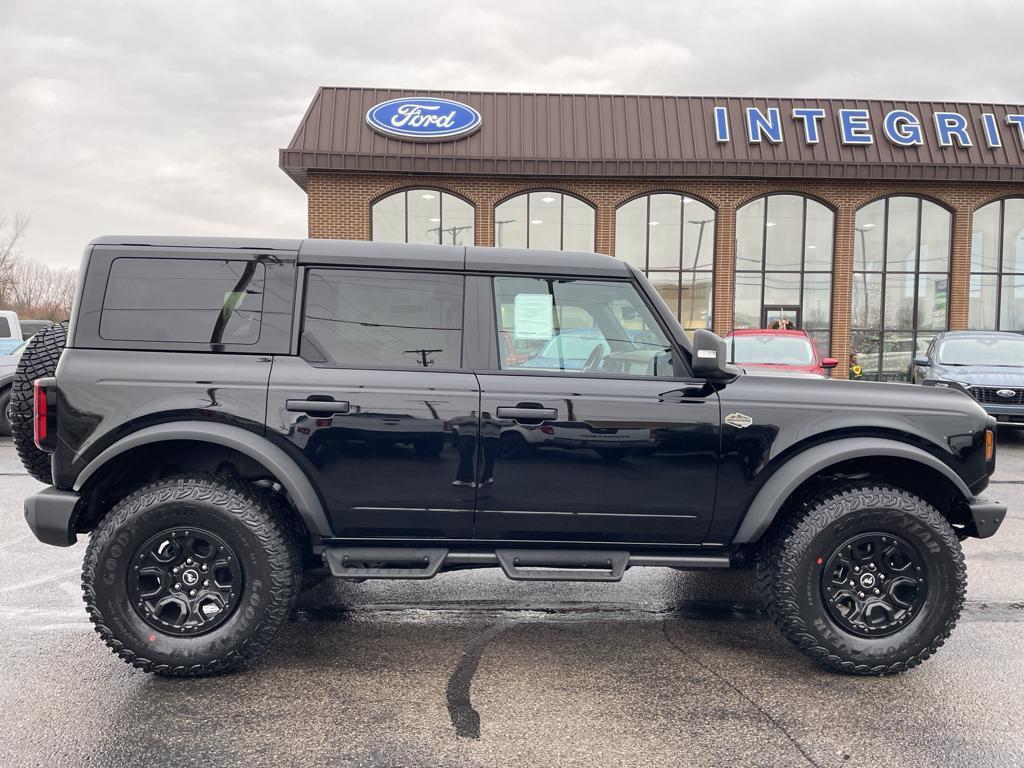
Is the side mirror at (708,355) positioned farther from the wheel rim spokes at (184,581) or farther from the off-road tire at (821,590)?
the wheel rim spokes at (184,581)

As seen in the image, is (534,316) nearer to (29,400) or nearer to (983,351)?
(29,400)

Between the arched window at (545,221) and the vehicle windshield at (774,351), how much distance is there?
405 inches

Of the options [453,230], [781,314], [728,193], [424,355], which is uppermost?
[728,193]

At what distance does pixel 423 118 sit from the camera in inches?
799

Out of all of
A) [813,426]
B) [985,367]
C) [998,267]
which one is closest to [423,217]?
[985,367]

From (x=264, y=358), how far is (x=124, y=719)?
1563 millimetres

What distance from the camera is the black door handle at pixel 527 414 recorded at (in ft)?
11.0

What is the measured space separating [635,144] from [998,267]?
11.6 m

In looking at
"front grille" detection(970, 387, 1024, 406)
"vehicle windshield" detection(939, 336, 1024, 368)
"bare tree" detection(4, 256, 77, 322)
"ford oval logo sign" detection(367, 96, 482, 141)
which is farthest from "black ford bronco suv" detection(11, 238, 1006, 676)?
"bare tree" detection(4, 256, 77, 322)

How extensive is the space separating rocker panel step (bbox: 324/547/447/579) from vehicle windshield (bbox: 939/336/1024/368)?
10.8m

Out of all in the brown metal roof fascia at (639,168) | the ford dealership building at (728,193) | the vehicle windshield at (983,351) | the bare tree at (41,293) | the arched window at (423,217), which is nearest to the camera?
the vehicle windshield at (983,351)

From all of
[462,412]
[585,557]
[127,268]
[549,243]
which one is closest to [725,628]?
[585,557]

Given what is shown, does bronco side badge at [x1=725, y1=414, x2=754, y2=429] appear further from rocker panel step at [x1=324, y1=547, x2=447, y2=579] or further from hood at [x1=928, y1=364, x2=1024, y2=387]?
hood at [x1=928, y1=364, x2=1024, y2=387]

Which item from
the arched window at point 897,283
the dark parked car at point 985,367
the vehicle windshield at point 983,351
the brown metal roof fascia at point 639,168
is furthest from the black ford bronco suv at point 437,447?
the arched window at point 897,283
